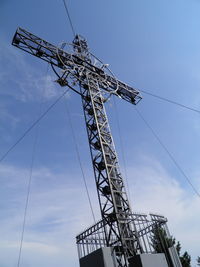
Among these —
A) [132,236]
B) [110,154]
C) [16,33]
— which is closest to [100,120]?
[110,154]

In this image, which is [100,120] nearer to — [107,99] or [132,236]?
[107,99]

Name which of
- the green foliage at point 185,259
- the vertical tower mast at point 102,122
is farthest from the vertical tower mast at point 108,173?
the green foliage at point 185,259

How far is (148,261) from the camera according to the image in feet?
20.3

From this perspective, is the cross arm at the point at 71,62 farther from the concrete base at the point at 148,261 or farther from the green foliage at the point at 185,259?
the green foliage at the point at 185,259

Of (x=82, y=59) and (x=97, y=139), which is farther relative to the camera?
(x=82, y=59)

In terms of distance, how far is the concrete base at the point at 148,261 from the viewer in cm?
605

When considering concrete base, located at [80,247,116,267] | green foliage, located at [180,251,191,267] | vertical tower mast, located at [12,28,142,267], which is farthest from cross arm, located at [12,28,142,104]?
green foliage, located at [180,251,191,267]

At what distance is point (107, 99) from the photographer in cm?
1185

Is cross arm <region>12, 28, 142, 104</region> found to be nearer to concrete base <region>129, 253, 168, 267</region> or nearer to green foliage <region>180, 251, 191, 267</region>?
concrete base <region>129, 253, 168, 267</region>

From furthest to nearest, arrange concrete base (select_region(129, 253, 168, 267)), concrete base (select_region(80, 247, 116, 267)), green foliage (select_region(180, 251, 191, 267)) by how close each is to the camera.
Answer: green foliage (select_region(180, 251, 191, 267)), concrete base (select_region(80, 247, 116, 267)), concrete base (select_region(129, 253, 168, 267))

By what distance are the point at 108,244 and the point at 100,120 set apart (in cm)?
572

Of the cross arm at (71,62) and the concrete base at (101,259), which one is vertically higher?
the cross arm at (71,62)

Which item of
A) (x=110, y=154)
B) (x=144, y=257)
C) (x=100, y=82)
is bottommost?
(x=144, y=257)

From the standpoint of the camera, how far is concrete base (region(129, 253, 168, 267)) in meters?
6.05
